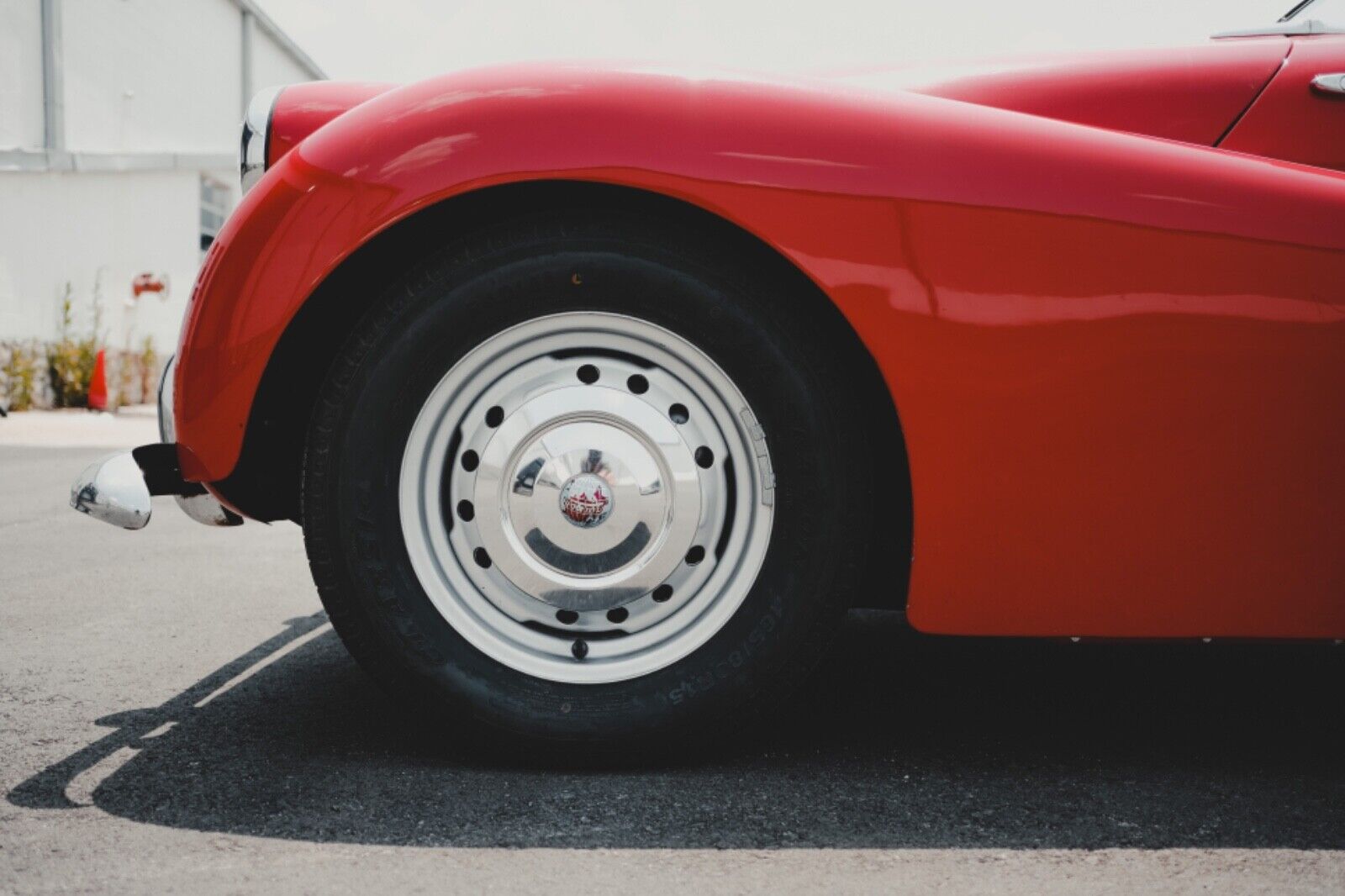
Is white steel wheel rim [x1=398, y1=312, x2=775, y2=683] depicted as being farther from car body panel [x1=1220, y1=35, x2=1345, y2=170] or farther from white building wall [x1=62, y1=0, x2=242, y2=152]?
white building wall [x1=62, y1=0, x2=242, y2=152]

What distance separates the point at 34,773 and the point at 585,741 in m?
0.84

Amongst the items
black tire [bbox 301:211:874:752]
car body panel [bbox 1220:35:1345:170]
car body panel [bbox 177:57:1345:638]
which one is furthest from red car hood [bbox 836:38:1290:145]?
black tire [bbox 301:211:874:752]

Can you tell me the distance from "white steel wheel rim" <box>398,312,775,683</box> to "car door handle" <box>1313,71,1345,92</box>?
118cm

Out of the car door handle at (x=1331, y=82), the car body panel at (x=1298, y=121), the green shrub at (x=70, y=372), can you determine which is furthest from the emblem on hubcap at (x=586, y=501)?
the green shrub at (x=70, y=372)

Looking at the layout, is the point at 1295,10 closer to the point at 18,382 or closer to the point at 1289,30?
the point at 1289,30

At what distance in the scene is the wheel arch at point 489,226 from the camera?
171 centimetres

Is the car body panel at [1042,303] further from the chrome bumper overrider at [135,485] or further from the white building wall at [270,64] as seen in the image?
the white building wall at [270,64]

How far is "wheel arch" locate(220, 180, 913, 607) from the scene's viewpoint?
1.71 meters

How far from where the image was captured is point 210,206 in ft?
56.4

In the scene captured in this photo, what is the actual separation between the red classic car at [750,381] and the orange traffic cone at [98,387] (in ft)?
37.7

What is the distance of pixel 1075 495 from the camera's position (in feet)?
5.29

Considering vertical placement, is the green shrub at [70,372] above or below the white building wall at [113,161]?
below

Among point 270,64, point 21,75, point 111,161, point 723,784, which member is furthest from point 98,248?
point 723,784

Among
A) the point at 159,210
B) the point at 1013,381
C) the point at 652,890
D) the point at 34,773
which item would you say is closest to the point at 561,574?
the point at 652,890
